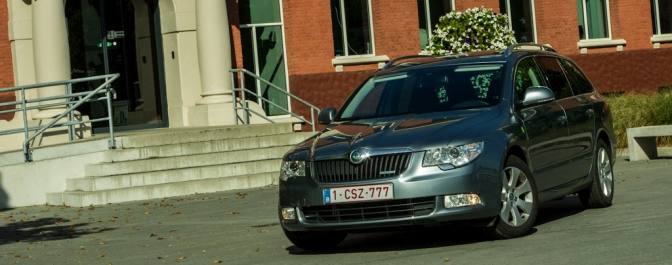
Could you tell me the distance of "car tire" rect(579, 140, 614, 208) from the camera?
1088cm

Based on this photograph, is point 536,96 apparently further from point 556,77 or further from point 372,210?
point 372,210

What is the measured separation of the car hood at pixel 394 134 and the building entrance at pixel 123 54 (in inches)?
496

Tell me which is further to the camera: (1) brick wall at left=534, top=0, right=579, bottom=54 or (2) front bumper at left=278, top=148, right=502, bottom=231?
(1) brick wall at left=534, top=0, right=579, bottom=54

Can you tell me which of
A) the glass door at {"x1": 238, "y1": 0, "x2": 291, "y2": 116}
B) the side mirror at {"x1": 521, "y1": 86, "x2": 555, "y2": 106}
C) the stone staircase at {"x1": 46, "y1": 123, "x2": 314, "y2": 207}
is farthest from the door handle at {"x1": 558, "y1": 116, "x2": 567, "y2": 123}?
the glass door at {"x1": 238, "y1": 0, "x2": 291, "y2": 116}

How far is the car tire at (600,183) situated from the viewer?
10883 millimetres

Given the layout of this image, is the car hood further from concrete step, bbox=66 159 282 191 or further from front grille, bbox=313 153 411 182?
concrete step, bbox=66 159 282 191

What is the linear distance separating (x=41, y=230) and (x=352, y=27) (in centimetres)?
1423

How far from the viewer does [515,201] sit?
9078mm

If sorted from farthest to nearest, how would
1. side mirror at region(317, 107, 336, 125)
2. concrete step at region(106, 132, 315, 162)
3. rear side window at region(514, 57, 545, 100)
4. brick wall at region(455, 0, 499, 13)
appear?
brick wall at region(455, 0, 499, 13), concrete step at region(106, 132, 315, 162), side mirror at region(317, 107, 336, 125), rear side window at region(514, 57, 545, 100)

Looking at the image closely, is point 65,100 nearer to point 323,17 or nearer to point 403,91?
point 323,17

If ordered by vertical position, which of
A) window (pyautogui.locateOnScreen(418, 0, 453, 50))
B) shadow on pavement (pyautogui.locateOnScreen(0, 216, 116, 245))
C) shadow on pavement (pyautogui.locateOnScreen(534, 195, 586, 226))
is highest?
window (pyautogui.locateOnScreen(418, 0, 453, 50))

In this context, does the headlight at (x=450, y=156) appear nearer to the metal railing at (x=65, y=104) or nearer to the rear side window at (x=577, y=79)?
the rear side window at (x=577, y=79)

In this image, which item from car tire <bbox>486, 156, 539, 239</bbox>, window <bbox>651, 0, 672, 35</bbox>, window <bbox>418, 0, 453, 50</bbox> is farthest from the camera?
window <bbox>651, 0, 672, 35</bbox>

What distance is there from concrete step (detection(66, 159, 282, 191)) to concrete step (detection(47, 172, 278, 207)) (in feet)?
0.74
